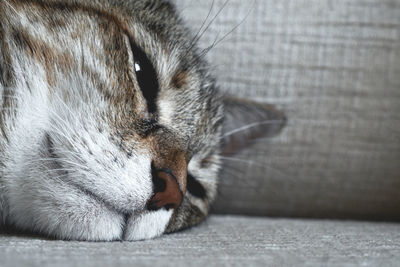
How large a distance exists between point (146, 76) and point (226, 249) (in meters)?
0.39

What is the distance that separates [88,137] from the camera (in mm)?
809

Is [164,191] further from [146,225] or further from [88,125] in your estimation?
[88,125]

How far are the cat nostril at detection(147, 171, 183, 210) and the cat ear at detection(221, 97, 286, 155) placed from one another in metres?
0.40

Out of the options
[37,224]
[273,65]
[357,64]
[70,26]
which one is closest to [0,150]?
[37,224]

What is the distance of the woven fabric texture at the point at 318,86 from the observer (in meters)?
1.28

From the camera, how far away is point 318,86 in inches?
51.3

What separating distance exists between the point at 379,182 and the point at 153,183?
0.76 metres

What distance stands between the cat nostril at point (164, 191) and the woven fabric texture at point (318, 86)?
45 cm

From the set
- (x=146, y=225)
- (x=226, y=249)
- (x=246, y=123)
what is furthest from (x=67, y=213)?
(x=246, y=123)

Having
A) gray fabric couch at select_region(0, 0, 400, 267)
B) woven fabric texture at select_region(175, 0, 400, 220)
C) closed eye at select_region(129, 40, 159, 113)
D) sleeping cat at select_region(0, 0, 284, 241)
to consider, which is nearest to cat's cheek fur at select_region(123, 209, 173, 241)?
sleeping cat at select_region(0, 0, 284, 241)

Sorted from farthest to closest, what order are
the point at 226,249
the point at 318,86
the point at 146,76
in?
1. the point at 318,86
2. the point at 146,76
3. the point at 226,249

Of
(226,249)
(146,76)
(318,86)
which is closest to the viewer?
(226,249)

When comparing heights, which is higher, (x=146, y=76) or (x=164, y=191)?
(x=146, y=76)

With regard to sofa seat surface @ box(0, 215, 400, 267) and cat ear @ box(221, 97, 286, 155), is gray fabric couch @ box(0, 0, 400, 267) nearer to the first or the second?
cat ear @ box(221, 97, 286, 155)
